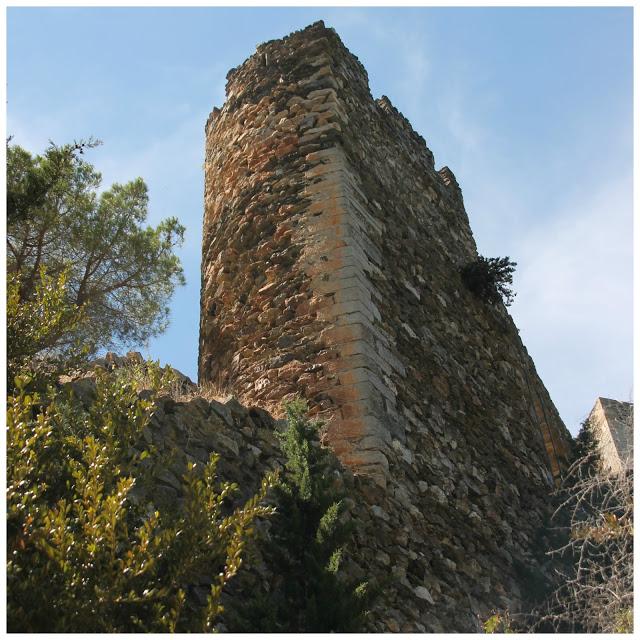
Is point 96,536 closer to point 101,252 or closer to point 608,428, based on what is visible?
point 101,252

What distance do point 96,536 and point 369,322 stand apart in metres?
3.27

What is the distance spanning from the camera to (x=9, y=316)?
12.4ft

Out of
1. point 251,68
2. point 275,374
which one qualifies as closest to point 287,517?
point 275,374

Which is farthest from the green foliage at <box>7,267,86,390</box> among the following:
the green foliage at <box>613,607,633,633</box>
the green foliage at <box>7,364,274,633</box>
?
the green foliage at <box>613,607,633,633</box>

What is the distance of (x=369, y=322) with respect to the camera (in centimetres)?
578

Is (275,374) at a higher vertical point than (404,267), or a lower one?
lower

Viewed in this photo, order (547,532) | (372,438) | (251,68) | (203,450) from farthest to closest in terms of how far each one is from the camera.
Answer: (251,68), (547,532), (372,438), (203,450)

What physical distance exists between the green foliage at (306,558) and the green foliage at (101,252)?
366 centimetres

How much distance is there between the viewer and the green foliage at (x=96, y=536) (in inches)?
105

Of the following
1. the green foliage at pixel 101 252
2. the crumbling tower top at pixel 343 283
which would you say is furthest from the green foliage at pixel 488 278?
the green foliage at pixel 101 252

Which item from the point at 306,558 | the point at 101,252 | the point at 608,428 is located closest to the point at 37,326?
the point at 306,558

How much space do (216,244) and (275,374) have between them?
1.97 metres

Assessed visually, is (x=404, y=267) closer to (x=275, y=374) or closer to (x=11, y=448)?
(x=275, y=374)

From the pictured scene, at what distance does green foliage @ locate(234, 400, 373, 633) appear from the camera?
3467 mm
